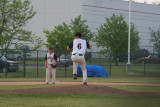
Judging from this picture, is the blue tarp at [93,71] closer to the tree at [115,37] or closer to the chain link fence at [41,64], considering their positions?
the chain link fence at [41,64]

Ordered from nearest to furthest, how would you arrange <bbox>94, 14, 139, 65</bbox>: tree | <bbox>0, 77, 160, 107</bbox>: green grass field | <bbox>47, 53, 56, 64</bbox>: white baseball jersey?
<bbox>0, 77, 160, 107</bbox>: green grass field → <bbox>47, 53, 56, 64</bbox>: white baseball jersey → <bbox>94, 14, 139, 65</bbox>: tree

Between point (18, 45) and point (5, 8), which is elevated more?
point (5, 8)

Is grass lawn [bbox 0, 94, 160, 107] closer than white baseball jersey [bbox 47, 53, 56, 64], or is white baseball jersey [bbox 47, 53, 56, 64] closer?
grass lawn [bbox 0, 94, 160, 107]

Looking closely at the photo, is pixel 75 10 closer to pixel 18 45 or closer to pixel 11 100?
pixel 18 45

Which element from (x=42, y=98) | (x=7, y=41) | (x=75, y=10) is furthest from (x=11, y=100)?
(x=75, y=10)

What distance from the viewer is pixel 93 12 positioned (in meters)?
52.9

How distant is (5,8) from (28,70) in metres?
6.49

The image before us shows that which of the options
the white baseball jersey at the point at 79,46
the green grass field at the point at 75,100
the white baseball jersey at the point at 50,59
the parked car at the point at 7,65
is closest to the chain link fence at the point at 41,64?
the parked car at the point at 7,65

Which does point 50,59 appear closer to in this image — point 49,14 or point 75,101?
point 75,101

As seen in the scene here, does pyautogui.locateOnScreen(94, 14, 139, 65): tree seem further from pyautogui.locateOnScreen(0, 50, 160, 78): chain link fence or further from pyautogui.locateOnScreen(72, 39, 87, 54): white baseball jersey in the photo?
pyautogui.locateOnScreen(72, 39, 87, 54): white baseball jersey

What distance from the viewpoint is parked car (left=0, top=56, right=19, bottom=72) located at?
88.8ft

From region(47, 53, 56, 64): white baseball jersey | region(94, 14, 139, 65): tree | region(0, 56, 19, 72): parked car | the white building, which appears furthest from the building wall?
region(47, 53, 56, 64): white baseball jersey

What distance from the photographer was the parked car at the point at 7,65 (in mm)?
27062

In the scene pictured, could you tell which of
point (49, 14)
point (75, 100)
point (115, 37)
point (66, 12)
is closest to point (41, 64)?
point (115, 37)
